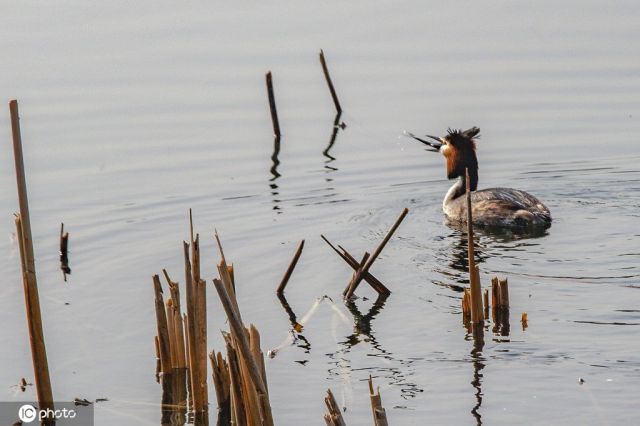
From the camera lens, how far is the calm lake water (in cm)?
870

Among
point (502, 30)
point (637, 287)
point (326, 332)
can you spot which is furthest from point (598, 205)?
point (502, 30)

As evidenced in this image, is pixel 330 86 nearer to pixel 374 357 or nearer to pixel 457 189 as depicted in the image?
pixel 457 189

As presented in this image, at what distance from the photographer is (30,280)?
7156 mm

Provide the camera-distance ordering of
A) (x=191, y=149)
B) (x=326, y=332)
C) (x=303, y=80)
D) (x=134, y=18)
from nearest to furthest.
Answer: (x=326, y=332) < (x=191, y=149) < (x=303, y=80) < (x=134, y=18)

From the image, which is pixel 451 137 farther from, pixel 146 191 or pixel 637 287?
pixel 637 287

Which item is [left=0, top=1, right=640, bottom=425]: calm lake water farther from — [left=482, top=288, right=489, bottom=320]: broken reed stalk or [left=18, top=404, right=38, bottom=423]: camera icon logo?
[left=18, top=404, right=38, bottom=423]: camera icon logo

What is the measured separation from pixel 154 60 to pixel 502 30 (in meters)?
6.33

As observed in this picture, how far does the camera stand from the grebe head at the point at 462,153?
15.1 meters

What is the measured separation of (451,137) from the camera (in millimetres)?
15250

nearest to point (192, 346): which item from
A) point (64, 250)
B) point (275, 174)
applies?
point (64, 250)

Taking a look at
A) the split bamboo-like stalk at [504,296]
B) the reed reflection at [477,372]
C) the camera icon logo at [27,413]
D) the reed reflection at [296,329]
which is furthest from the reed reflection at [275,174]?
the camera icon logo at [27,413]

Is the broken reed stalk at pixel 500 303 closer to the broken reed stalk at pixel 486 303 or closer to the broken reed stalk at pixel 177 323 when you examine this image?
the broken reed stalk at pixel 486 303

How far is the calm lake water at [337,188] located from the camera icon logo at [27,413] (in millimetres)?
437

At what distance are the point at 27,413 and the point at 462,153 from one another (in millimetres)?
8352
